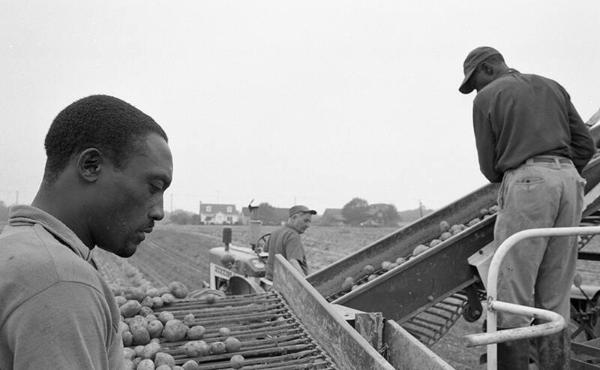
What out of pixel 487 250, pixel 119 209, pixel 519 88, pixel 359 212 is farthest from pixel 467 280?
pixel 359 212

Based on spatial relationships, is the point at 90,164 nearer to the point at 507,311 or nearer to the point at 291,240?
the point at 507,311

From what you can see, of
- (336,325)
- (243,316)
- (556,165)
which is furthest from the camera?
(243,316)

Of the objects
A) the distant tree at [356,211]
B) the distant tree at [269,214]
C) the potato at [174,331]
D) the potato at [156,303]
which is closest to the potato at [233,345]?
the potato at [174,331]

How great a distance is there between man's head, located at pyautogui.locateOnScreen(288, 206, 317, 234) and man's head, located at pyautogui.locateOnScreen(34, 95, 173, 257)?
5910mm

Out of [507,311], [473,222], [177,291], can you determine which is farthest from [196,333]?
[473,222]

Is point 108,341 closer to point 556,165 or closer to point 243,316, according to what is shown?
point 243,316

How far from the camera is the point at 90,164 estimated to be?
48.9 inches

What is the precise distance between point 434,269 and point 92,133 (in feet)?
10.5

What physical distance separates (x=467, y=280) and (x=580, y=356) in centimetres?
112

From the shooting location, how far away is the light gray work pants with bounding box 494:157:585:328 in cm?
345

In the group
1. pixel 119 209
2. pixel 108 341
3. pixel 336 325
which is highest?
pixel 119 209

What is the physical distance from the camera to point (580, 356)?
4199 mm

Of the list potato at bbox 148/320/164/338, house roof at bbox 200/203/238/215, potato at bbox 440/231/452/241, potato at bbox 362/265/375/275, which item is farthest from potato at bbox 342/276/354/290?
house roof at bbox 200/203/238/215

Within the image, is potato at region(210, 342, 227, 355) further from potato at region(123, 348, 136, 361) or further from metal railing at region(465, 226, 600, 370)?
metal railing at region(465, 226, 600, 370)
